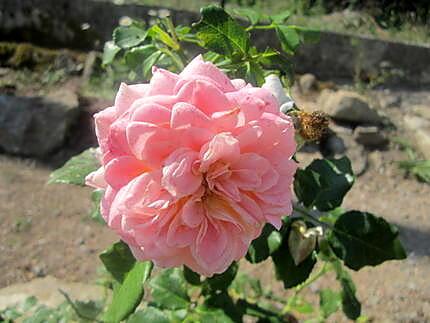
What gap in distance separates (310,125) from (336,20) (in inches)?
171

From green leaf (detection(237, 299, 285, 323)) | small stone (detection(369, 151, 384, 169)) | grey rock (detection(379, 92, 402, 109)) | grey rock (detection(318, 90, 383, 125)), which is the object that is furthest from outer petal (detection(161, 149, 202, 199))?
grey rock (detection(379, 92, 402, 109))

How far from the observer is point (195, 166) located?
2.28 ft

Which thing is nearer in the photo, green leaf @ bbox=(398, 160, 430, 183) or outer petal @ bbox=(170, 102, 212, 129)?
outer petal @ bbox=(170, 102, 212, 129)

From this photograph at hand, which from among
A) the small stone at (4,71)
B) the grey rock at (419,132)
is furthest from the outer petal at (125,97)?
the small stone at (4,71)

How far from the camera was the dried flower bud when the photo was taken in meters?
0.90

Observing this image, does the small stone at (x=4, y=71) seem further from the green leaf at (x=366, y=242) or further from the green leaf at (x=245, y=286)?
the green leaf at (x=366, y=242)

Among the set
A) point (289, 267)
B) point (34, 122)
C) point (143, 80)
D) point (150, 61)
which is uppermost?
point (150, 61)

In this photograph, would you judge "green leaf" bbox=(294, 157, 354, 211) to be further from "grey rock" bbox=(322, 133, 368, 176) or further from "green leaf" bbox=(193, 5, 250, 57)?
"grey rock" bbox=(322, 133, 368, 176)

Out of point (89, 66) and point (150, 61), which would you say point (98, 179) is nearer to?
point (150, 61)

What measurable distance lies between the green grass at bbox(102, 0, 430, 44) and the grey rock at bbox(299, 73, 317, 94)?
0.62 meters

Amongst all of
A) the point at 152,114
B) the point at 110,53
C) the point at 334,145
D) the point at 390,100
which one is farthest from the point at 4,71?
the point at 152,114

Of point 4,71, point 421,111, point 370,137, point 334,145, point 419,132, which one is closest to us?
point 334,145

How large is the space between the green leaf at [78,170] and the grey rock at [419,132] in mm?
2608

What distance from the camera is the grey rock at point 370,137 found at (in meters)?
3.35
